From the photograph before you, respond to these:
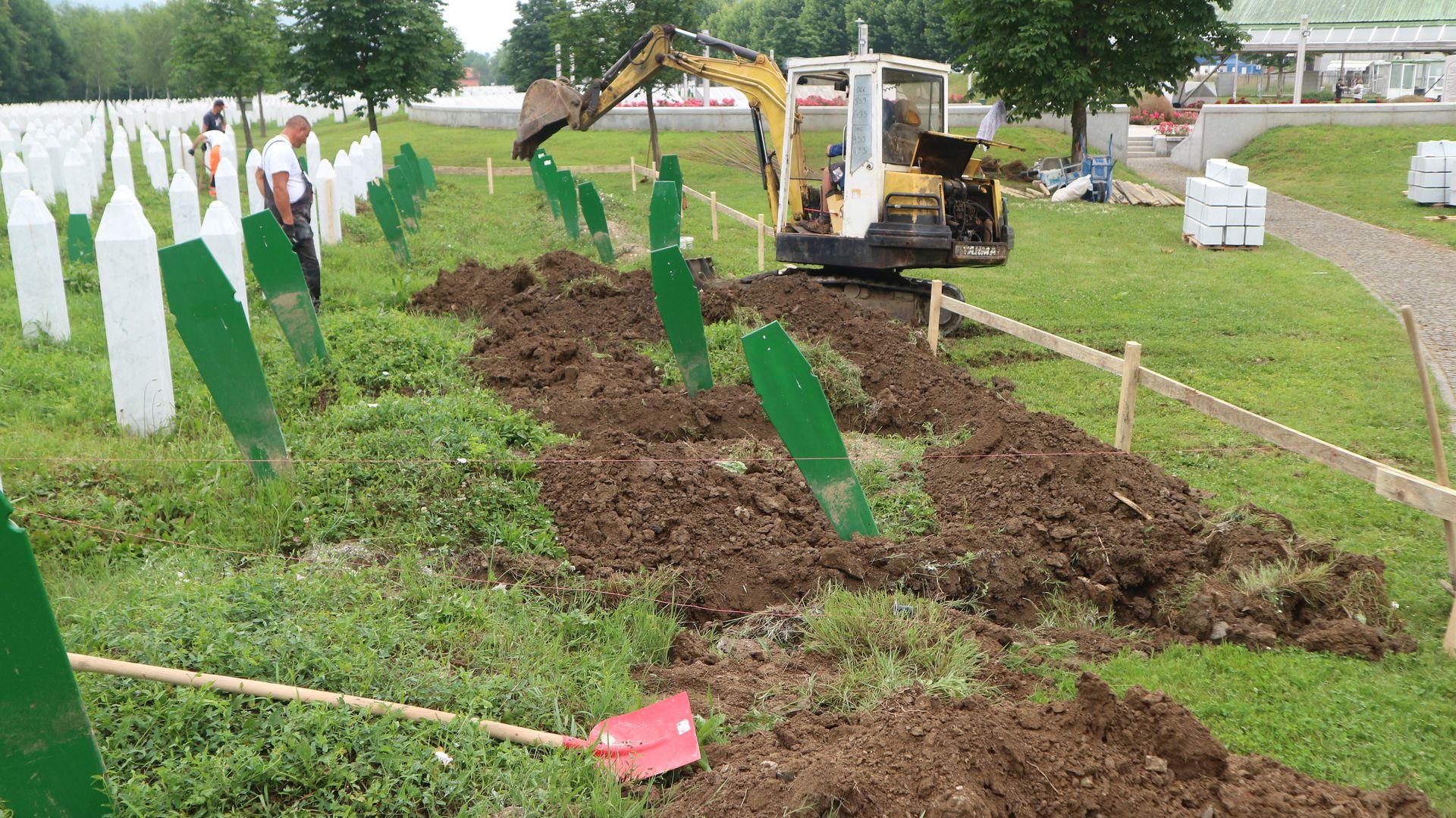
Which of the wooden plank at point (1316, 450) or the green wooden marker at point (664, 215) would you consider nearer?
the wooden plank at point (1316, 450)

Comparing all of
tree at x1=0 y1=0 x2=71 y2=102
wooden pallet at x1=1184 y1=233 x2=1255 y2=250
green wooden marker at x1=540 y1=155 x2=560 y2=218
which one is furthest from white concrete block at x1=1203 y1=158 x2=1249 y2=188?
tree at x1=0 y1=0 x2=71 y2=102

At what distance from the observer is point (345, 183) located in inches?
746

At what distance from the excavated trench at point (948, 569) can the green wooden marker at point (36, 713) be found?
5.61 feet

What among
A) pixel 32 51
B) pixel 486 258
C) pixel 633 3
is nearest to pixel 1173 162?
pixel 633 3

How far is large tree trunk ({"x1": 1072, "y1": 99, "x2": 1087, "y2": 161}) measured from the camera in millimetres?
27484

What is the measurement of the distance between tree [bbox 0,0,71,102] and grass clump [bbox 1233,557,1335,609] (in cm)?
8339

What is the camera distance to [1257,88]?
195ft

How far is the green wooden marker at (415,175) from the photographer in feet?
69.7

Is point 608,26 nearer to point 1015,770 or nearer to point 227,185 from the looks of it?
point 227,185

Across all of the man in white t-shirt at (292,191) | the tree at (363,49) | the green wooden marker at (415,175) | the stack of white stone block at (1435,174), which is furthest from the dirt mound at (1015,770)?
the tree at (363,49)

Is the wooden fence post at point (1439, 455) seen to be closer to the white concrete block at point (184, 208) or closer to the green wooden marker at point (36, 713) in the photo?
the green wooden marker at point (36, 713)

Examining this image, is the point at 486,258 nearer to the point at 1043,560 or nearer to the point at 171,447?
the point at 171,447

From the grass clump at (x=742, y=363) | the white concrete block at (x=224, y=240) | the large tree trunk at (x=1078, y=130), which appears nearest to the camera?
the white concrete block at (x=224, y=240)

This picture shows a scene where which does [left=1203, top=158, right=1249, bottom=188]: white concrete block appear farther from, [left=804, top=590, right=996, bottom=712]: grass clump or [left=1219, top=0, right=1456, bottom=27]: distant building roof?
[left=1219, top=0, right=1456, bottom=27]: distant building roof
